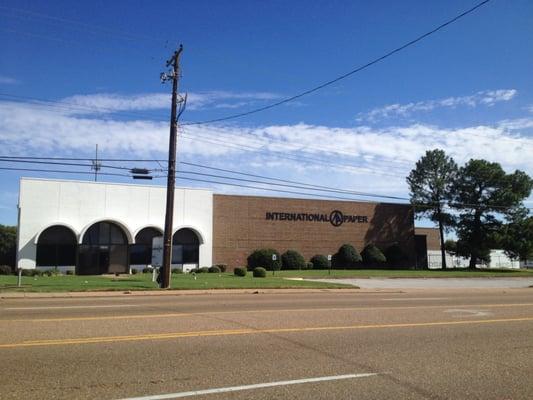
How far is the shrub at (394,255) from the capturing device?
55.6 m

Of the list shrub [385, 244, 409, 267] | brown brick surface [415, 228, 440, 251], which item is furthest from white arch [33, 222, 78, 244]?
brown brick surface [415, 228, 440, 251]

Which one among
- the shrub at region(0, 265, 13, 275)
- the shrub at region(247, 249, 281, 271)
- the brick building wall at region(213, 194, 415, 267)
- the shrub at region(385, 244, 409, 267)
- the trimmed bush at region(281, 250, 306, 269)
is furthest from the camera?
the shrub at region(385, 244, 409, 267)

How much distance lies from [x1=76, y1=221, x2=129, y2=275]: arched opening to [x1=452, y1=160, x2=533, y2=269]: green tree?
36250 mm

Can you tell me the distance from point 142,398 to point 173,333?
4.06 metres

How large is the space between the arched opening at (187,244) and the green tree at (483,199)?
30006mm

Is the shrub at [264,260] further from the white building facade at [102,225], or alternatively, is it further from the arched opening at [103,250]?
the arched opening at [103,250]

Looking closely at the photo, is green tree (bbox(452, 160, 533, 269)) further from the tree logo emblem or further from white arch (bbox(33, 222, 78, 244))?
white arch (bbox(33, 222, 78, 244))

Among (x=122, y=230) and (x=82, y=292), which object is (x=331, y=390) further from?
(x=122, y=230)

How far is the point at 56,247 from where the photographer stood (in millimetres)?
40188

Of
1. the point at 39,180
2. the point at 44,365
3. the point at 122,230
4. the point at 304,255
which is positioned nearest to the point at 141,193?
the point at 122,230

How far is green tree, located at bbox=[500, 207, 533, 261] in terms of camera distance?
2239 inches

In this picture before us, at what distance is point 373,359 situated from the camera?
7.79 metres

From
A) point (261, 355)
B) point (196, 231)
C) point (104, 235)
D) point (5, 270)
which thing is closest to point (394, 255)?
point (196, 231)

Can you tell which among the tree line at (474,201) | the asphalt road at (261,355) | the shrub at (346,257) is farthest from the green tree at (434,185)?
the asphalt road at (261,355)
